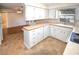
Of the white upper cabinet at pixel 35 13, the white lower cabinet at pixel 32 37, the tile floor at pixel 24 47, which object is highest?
the white upper cabinet at pixel 35 13

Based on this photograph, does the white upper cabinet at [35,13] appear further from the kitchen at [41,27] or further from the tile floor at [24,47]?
the tile floor at [24,47]

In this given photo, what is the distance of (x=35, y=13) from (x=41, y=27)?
0.61ft

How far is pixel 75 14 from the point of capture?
1.06 metres

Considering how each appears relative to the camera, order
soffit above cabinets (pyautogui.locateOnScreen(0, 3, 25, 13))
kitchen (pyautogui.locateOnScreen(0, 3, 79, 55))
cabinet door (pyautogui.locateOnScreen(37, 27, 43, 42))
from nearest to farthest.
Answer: soffit above cabinets (pyautogui.locateOnScreen(0, 3, 25, 13)), kitchen (pyautogui.locateOnScreen(0, 3, 79, 55)), cabinet door (pyautogui.locateOnScreen(37, 27, 43, 42))

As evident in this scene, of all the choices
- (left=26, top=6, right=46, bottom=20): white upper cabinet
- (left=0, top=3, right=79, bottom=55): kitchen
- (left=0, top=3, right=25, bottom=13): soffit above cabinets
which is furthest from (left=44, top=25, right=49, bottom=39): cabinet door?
(left=0, top=3, right=25, bottom=13): soffit above cabinets

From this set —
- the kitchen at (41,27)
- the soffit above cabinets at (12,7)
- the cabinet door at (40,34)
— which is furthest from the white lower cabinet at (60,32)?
the soffit above cabinets at (12,7)

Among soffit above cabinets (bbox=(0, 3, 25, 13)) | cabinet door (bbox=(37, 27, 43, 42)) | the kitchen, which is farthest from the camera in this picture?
cabinet door (bbox=(37, 27, 43, 42))

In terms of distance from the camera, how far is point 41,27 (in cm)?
114

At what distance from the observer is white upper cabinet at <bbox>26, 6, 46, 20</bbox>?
102cm

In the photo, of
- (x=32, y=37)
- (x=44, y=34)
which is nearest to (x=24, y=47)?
(x=32, y=37)

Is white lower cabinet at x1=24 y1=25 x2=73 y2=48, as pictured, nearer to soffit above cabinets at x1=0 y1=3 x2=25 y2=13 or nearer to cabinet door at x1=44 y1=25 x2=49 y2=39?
cabinet door at x1=44 y1=25 x2=49 y2=39

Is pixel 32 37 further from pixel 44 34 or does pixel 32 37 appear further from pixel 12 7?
pixel 12 7

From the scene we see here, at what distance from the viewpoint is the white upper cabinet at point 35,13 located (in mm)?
1017

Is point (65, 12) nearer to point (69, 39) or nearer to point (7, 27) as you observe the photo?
point (69, 39)
